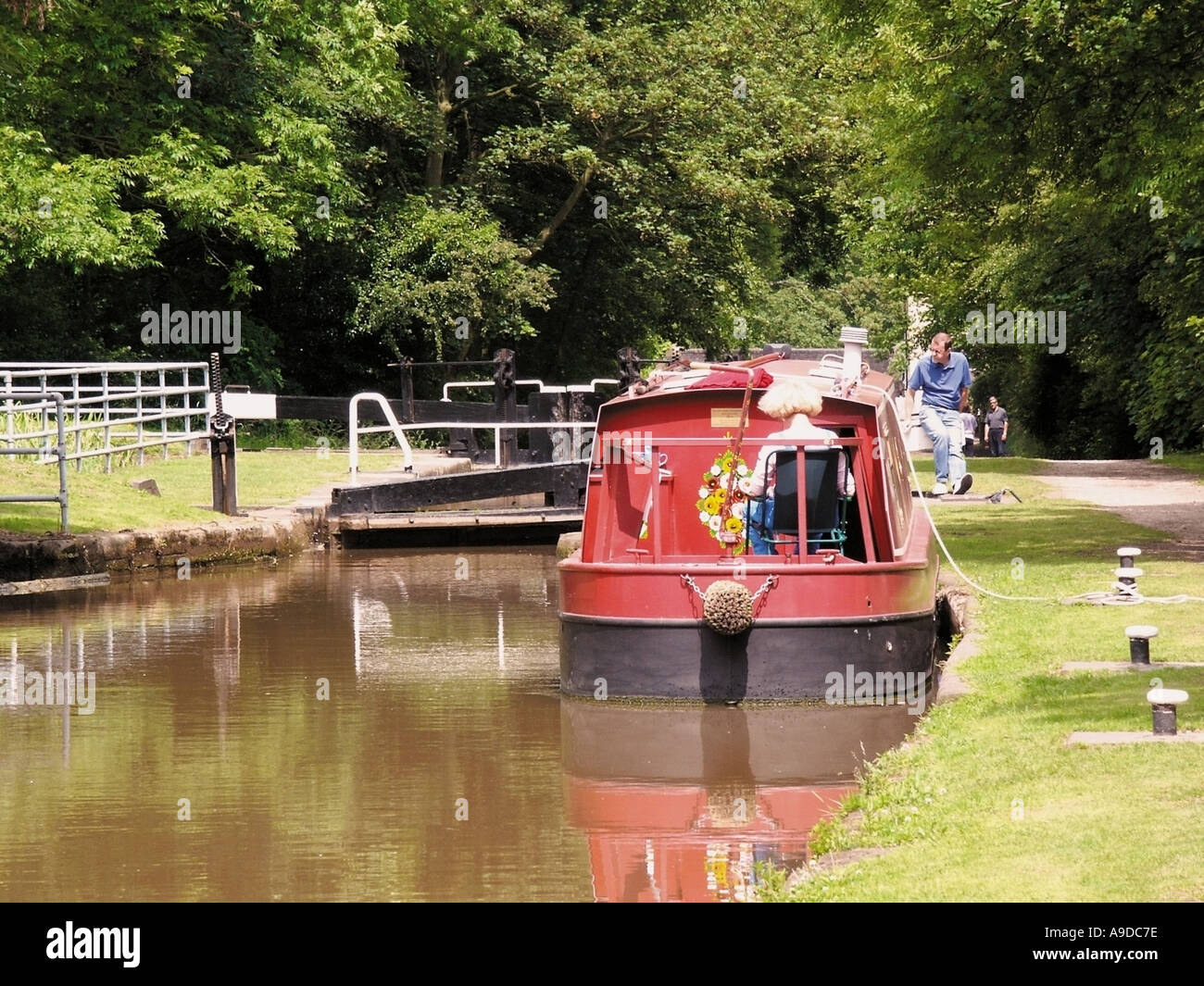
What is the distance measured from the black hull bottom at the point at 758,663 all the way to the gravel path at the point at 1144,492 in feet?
16.3

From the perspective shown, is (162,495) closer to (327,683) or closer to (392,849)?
(327,683)

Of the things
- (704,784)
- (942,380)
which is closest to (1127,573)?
(704,784)

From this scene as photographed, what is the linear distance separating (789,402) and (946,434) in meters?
7.57

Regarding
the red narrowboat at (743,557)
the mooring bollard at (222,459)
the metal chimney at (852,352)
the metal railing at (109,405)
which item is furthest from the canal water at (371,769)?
the metal railing at (109,405)

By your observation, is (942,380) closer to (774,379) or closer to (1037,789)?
(774,379)

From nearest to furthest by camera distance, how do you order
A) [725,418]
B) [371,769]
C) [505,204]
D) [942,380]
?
[371,769] → [725,418] → [942,380] → [505,204]

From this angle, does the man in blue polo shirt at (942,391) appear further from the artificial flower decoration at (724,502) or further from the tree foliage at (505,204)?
the artificial flower decoration at (724,502)

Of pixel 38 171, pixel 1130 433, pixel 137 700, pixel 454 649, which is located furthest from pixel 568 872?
pixel 1130 433

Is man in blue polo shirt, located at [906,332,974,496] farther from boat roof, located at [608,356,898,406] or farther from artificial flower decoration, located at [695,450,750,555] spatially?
artificial flower decoration, located at [695,450,750,555]

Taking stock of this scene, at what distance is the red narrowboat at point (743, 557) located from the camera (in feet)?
37.7

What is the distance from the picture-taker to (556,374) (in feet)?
138

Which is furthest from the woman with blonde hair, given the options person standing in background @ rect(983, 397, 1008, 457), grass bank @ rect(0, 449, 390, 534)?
person standing in background @ rect(983, 397, 1008, 457)

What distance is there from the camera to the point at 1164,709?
25.9 feet

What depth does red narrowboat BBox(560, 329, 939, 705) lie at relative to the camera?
11.5m
